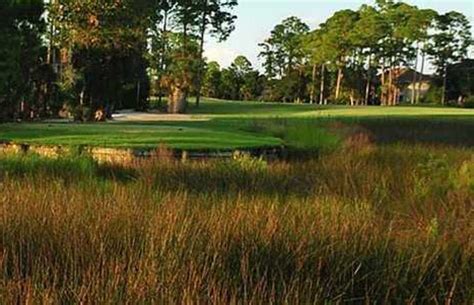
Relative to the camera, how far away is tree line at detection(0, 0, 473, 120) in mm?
19516

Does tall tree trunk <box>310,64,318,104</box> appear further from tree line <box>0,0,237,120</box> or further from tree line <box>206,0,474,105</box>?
tree line <box>0,0,237,120</box>

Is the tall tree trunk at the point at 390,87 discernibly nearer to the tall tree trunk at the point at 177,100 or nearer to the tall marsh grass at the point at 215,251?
the tall tree trunk at the point at 177,100

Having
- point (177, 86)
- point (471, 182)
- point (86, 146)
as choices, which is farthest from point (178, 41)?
point (471, 182)

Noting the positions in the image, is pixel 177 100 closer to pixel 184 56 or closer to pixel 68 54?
Answer: pixel 184 56

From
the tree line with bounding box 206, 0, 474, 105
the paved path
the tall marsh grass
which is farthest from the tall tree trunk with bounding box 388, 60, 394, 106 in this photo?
the tall marsh grass

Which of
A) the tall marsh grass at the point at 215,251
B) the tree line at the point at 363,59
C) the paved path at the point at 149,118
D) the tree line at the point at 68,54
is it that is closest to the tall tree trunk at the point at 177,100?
the paved path at the point at 149,118

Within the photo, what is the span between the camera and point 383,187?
22.1 feet

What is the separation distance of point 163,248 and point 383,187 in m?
4.06

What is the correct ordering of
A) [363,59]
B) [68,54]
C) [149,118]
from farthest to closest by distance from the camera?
[363,59], [149,118], [68,54]

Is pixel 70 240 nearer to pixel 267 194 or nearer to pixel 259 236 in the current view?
pixel 259 236

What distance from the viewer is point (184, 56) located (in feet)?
133

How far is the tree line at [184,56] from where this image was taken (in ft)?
64.0

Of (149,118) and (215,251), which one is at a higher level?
(215,251)

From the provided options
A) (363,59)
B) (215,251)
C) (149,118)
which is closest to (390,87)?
(363,59)
